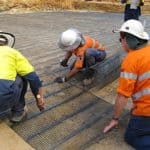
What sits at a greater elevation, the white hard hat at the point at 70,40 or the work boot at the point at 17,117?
the white hard hat at the point at 70,40

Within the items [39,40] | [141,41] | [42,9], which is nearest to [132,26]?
[141,41]

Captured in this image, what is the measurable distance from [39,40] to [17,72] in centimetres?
369

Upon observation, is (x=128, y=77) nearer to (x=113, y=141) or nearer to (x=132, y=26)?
(x=132, y=26)

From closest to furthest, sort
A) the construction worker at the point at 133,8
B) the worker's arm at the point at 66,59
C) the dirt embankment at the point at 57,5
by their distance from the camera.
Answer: the worker's arm at the point at 66,59 < the construction worker at the point at 133,8 < the dirt embankment at the point at 57,5

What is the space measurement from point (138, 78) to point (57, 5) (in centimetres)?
1162

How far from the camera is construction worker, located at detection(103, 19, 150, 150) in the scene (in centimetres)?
330

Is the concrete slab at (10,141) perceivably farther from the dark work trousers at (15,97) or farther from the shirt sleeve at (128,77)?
the shirt sleeve at (128,77)

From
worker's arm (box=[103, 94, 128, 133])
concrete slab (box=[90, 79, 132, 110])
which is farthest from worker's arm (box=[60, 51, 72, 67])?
worker's arm (box=[103, 94, 128, 133])

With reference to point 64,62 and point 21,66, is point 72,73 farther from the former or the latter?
point 21,66

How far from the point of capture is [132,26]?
3.44 m

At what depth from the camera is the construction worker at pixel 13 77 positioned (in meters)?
3.24

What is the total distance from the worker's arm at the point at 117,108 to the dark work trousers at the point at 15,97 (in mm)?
931

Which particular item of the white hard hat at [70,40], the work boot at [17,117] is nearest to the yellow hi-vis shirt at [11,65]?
the work boot at [17,117]

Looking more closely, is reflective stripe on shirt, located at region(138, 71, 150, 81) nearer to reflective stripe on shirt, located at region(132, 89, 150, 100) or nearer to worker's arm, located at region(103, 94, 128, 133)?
reflective stripe on shirt, located at region(132, 89, 150, 100)
